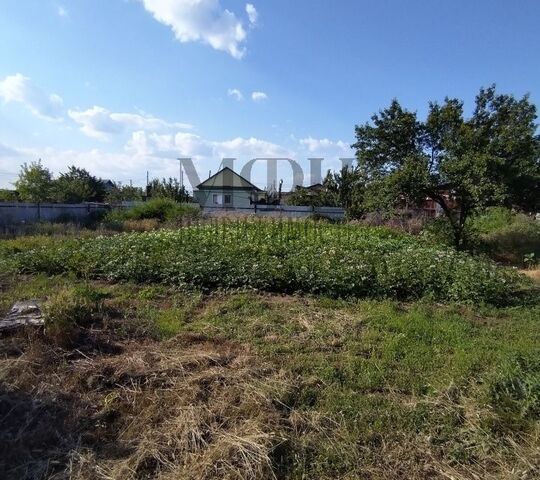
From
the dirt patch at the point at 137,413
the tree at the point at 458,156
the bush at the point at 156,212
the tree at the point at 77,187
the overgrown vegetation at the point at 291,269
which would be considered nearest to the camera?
the dirt patch at the point at 137,413

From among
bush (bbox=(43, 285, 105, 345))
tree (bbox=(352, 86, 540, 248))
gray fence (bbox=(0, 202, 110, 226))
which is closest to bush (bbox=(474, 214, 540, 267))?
tree (bbox=(352, 86, 540, 248))

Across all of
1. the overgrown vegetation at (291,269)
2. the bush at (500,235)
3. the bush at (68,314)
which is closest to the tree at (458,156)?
Answer: the bush at (500,235)

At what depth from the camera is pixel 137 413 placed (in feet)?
8.88

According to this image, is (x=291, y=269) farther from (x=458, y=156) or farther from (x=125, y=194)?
(x=125, y=194)

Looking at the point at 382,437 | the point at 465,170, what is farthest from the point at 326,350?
the point at 465,170

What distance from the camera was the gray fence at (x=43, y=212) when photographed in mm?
→ 16906

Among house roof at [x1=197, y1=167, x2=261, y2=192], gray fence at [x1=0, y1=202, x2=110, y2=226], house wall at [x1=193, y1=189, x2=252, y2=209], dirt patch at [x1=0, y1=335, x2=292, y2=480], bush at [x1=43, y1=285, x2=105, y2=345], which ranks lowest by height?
dirt patch at [x1=0, y1=335, x2=292, y2=480]

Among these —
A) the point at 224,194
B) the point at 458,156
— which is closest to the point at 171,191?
the point at 224,194

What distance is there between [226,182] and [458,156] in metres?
21.6

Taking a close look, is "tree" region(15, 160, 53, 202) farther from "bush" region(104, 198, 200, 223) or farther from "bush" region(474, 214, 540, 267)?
"bush" region(474, 214, 540, 267)

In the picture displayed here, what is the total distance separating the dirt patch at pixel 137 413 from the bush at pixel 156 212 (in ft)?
43.7

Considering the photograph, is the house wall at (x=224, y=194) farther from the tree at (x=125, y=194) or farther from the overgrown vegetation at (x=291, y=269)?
the overgrown vegetation at (x=291, y=269)

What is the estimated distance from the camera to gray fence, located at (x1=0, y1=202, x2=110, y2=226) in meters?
16.9

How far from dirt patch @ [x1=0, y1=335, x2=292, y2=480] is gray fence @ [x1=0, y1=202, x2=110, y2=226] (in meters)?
15.5
